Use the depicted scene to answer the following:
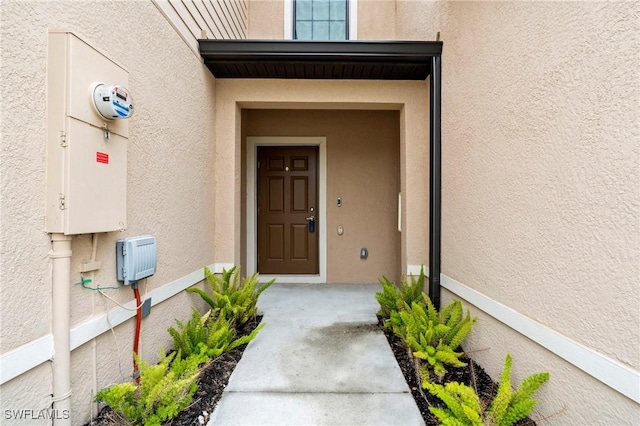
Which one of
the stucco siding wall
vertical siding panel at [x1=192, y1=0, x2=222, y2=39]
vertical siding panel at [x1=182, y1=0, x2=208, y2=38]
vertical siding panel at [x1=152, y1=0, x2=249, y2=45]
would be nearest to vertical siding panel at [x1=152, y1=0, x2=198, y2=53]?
vertical siding panel at [x1=152, y1=0, x2=249, y2=45]

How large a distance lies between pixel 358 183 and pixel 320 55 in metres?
2.03

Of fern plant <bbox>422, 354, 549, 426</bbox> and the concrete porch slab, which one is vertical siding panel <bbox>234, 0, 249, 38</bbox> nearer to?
the concrete porch slab

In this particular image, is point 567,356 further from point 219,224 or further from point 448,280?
point 219,224

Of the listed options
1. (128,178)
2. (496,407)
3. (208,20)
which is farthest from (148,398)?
(208,20)

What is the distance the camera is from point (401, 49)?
280cm

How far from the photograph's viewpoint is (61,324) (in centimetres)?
134

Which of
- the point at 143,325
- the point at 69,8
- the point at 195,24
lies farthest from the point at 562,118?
the point at 195,24

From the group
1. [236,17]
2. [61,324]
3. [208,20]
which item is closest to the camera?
[61,324]

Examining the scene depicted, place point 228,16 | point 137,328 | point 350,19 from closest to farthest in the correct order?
point 137,328
point 228,16
point 350,19

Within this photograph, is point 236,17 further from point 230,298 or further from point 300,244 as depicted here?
point 230,298

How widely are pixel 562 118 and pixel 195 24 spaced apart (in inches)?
114

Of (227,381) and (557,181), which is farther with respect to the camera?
(227,381)

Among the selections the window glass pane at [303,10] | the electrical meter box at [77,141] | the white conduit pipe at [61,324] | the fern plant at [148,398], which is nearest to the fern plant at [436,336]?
the fern plant at [148,398]

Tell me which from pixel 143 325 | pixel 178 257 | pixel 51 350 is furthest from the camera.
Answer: pixel 178 257
